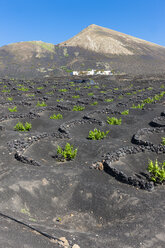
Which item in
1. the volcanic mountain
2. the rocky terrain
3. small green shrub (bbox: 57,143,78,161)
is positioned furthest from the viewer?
the volcanic mountain

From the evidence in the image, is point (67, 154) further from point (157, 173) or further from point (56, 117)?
point (56, 117)

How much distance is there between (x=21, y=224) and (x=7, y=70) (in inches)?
3301

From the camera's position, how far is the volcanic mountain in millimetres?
84425

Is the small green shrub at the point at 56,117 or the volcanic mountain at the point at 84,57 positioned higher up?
the volcanic mountain at the point at 84,57

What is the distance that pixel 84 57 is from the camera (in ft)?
326

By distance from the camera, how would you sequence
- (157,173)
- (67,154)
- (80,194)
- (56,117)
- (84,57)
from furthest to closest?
(84,57) < (56,117) < (67,154) < (157,173) < (80,194)

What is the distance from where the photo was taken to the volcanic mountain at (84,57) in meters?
84.4

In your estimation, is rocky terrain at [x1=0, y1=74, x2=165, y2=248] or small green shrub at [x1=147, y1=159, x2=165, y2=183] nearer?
rocky terrain at [x1=0, y1=74, x2=165, y2=248]

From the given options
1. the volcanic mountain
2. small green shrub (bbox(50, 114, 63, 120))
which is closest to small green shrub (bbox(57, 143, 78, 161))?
small green shrub (bbox(50, 114, 63, 120))

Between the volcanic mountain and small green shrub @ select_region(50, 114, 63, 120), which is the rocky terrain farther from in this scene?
the volcanic mountain

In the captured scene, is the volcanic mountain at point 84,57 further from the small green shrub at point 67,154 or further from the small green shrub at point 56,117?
the small green shrub at point 67,154

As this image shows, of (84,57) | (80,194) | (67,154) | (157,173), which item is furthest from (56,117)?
(84,57)

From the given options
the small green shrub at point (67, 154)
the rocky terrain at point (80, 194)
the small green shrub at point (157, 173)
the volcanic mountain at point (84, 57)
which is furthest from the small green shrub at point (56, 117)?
the volcanic mountain at point (84, 57)

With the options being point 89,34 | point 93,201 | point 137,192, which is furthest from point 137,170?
point 89,34
